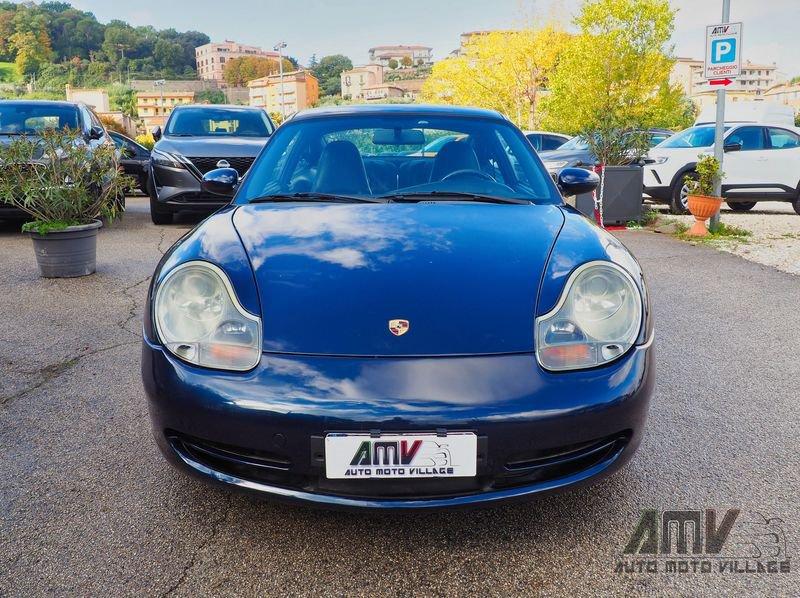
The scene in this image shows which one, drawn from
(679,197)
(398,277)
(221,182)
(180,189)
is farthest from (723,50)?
(398,277)

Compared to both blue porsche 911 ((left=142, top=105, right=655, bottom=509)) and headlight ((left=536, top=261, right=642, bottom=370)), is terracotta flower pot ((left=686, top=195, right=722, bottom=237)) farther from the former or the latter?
headlight ((left=536, top=261, right=642, bottom=370))

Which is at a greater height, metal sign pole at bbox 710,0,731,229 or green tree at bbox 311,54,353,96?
green tree at bbox 311,54,353,96

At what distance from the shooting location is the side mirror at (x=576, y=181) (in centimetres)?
328

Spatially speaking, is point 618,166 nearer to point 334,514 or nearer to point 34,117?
point 34,117

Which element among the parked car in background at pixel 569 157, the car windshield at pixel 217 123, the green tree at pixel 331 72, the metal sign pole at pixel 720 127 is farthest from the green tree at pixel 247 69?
the metal sign pole at pixel 720 127

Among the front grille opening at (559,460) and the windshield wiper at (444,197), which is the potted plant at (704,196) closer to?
the windshield wiper at (444,197)

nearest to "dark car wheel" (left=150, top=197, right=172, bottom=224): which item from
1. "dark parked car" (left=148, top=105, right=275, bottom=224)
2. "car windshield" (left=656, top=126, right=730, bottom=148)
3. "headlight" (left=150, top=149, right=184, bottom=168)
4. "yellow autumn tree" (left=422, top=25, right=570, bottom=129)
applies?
"dark parked car" (left=148, top=105, right=275, bottom=224)

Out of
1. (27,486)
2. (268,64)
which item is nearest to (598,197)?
(27,486)

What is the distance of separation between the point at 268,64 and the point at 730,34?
142282mm

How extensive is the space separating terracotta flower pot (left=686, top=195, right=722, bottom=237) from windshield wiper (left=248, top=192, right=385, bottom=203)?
712cm

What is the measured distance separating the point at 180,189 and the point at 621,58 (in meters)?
16.8

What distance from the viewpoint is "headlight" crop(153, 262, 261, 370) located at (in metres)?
1.94

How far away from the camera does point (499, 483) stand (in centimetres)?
187

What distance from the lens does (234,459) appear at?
6.27ft
